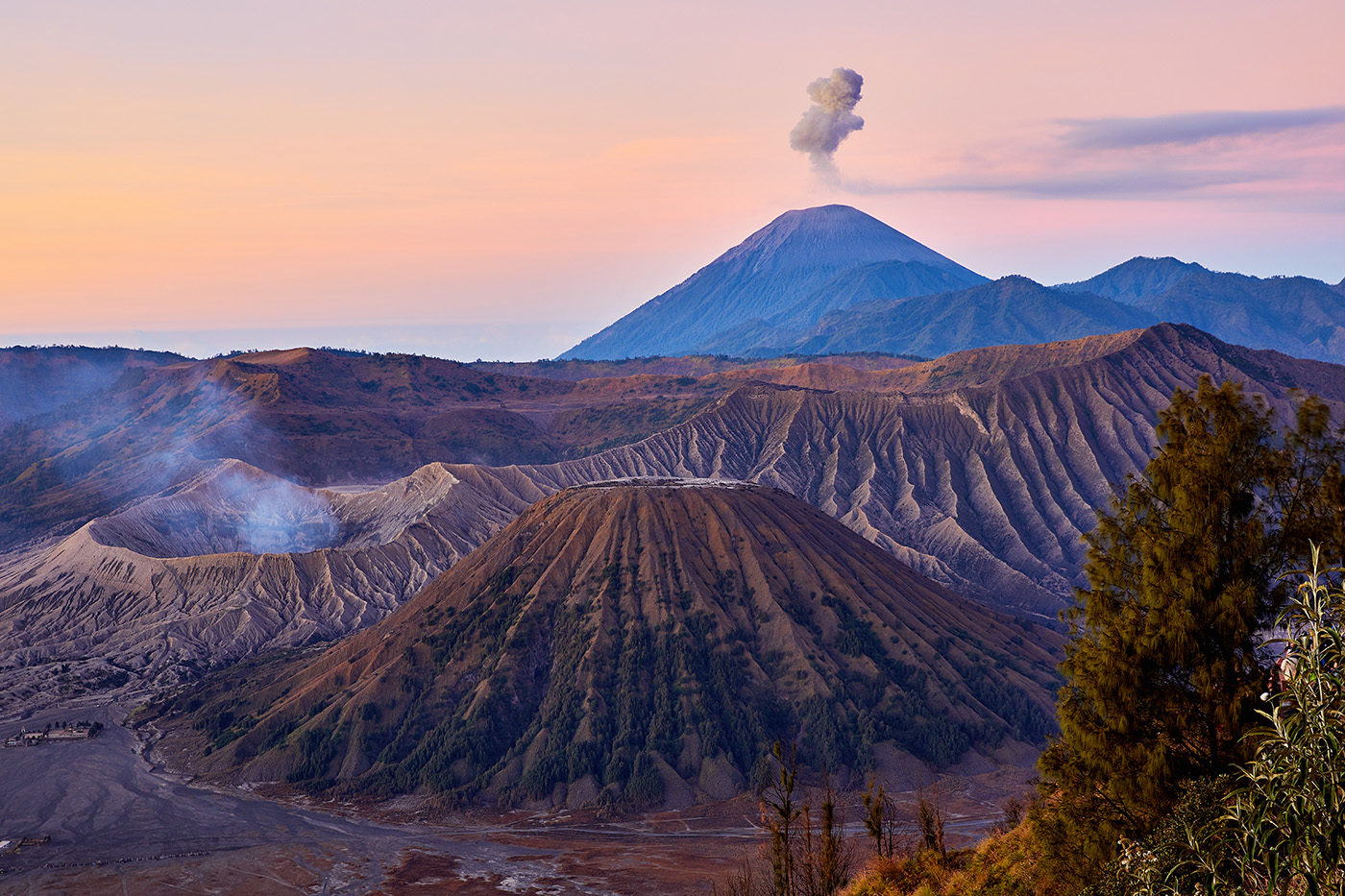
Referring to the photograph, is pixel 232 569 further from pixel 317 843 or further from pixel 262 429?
pixel 262 429

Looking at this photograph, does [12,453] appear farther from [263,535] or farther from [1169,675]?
[1169,675]

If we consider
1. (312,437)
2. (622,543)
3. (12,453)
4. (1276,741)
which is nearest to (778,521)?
(622,543)

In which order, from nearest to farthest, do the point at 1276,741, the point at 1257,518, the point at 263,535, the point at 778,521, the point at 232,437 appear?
the point at 1276,741 → the point at 1257,518 → the point at 778,521 → the point at 263,535 → the point at 232,437

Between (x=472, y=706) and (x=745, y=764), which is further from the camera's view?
(x=472, y=706)

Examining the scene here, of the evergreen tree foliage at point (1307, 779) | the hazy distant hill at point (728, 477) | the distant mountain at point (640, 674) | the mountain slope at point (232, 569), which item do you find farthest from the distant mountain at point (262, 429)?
the evergreen tree foliage at point (1307, 779)

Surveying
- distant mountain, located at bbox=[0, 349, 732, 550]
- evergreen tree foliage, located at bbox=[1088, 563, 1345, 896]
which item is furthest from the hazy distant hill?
evergreen tree foliage, located at bbox=[1088, 563, 1345, 896]

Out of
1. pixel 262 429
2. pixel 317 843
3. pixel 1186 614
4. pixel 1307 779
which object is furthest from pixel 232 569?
pixel 1307 779
